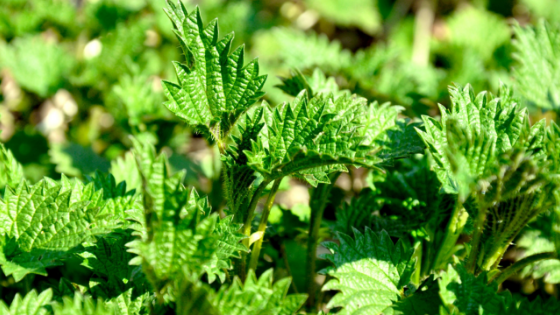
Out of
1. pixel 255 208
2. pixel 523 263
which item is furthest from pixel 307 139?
pixel 523 263

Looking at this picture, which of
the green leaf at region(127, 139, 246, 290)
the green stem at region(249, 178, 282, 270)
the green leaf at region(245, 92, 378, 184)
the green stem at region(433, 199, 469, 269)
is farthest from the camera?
the green stem at region(433, 199, 469, 269)

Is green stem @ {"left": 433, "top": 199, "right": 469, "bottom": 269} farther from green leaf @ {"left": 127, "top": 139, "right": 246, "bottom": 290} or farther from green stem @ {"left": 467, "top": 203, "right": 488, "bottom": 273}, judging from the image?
green leaf @ {"left": 127, "top": 139, "right": 246, "bottom": 290}

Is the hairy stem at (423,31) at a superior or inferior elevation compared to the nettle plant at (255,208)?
superior

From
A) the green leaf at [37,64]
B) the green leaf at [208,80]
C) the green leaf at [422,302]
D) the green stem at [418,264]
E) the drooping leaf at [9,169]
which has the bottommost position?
the green leaf at [422,302]

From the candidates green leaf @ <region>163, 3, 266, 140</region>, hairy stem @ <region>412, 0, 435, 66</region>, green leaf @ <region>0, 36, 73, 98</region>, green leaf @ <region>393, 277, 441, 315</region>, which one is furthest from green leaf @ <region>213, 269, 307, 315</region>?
hairy stem @ <region>412, 0, 435, 66</region>

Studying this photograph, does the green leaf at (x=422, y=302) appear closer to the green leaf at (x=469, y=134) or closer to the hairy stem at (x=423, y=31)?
the green leaf at (x=469, y=134)

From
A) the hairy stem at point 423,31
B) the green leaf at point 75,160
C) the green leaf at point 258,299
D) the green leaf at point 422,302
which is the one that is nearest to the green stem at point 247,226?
the green leaf at point 258,299

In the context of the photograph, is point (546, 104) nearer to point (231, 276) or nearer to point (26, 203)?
point (231, 276)

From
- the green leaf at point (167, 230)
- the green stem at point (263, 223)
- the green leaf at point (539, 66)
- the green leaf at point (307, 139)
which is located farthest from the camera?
the green leaf at point (539, 66)

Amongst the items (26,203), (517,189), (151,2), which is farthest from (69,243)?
(151,2)
